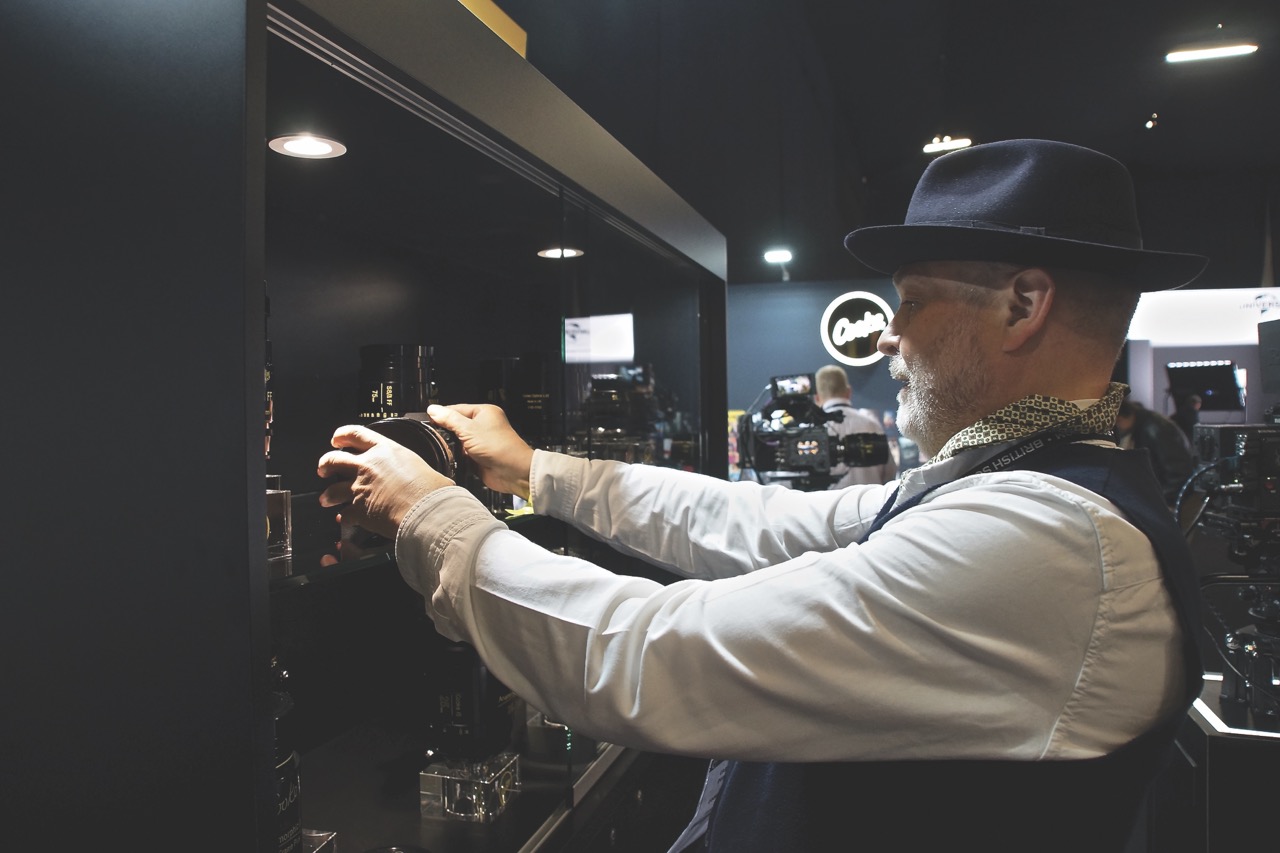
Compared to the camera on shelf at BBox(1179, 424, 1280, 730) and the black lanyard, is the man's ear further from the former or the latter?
the camera on shelf at BBox(1179, 424, 1280, 730)

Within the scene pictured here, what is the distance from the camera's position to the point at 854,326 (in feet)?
25.2

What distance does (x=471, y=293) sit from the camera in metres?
1.47

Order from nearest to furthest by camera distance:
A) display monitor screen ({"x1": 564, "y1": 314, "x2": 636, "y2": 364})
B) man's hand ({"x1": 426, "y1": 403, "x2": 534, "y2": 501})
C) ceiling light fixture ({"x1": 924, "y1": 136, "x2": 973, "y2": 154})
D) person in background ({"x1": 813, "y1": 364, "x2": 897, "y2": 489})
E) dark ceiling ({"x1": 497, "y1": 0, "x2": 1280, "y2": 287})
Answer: man's hand ({"x1": 426, "y1": 403, "x2": 534, "y2": 501}) < display monitor screen ({"x1": 564, "y1": 314, "x2": 636, "y2": 364}) < dark ceiling ({"x1": 497, "y1": 0, "x2": 1280, "y2": 287}) < person in background ({"x1": 813, "y1": 364, "x2": 897, "y2": 489}) < ceiling light fixture ({"x1": 924, "y1": 136, "x2": 973, "y2": 154})

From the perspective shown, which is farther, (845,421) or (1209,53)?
(845,421)

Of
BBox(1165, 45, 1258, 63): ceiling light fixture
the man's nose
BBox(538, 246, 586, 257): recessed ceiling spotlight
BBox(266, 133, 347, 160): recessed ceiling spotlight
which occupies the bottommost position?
the man's nose

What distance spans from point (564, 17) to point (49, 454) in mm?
1831

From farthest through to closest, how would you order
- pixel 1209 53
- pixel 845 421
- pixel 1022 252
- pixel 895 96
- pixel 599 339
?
pixel 845 421
pixel 895 96
pixel 1209 53
pixel 599 339
pixel 1022 252

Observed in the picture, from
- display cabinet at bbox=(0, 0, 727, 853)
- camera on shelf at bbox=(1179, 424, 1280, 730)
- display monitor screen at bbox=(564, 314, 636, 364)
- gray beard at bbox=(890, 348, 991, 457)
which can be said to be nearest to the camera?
display cabinet at bbox=(0, 0, 727, 853)

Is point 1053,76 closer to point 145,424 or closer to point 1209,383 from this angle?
point 1209,383

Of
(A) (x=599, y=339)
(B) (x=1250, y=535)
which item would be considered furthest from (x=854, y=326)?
(A) (x=599, y=339)

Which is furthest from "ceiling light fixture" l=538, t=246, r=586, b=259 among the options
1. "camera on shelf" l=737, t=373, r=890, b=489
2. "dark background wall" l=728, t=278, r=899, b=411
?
"dark background wall" l=728, t=278, r=899, b=411

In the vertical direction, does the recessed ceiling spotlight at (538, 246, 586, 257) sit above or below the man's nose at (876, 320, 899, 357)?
above

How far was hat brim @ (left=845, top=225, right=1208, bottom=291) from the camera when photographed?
1086mm

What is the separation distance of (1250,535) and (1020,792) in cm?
191
